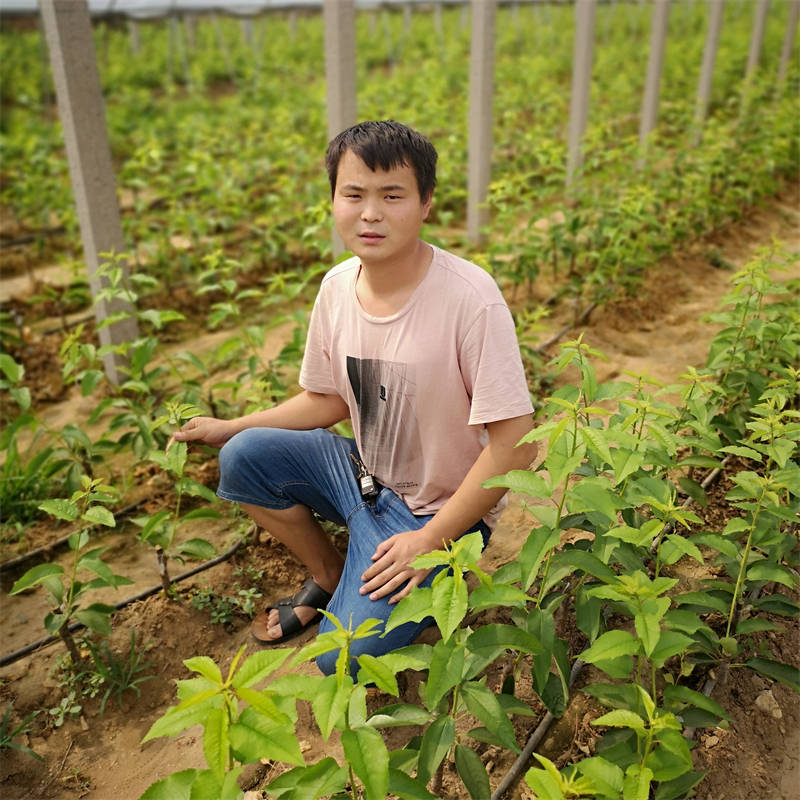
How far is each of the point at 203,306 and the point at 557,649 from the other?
11.7 feet

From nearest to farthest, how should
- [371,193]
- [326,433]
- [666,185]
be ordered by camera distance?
1. [371,193]
2. [326,433]
3. [666,185]

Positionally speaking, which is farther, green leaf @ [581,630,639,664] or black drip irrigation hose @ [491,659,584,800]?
black drip irrigation hose @ [491,659,584,800]

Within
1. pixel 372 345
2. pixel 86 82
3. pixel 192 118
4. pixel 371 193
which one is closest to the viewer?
pixel 371 193

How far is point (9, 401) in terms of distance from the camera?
146 inches

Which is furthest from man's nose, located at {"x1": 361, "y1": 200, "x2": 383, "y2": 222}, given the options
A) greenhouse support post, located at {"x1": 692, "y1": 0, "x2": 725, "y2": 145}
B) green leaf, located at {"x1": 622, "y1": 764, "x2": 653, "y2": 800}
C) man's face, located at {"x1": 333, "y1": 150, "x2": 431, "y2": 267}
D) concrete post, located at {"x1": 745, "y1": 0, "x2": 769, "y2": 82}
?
concrete post, located at {"x1": 745, "y1": 0, "x2": 769, "y2": 82}

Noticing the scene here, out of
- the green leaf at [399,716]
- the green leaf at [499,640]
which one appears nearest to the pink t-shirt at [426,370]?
the green leaf at [499,640]

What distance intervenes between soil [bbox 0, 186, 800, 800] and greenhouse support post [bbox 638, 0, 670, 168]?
5.56 metres

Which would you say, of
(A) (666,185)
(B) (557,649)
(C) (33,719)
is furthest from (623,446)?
(A) (666,185)

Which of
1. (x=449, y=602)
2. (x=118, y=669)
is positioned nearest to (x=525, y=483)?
(x=449, y=602)

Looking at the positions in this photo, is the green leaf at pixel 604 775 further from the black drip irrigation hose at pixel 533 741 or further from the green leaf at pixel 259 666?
the green leaf at pixel 259 666

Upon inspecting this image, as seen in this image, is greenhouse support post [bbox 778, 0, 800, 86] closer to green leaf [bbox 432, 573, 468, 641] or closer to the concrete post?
the concrete post

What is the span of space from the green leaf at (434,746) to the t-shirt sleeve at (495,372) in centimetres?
69

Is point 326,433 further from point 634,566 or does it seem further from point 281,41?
point 281,41

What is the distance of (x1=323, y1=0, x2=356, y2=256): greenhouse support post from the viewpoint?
12.5 feet
